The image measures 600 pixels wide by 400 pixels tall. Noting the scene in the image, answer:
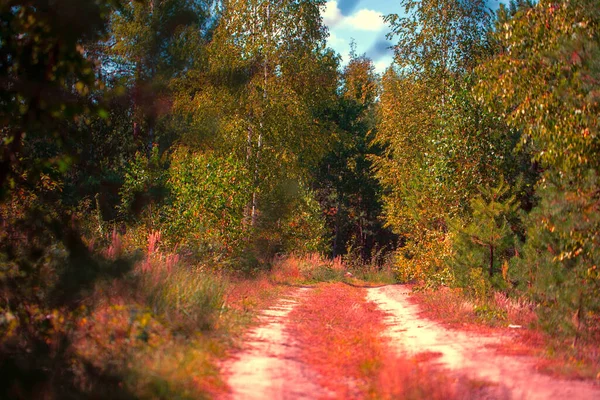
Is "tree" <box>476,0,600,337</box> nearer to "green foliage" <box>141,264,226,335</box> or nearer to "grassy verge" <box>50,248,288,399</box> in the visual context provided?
"grassy verge" <box>50,248,288,399</box>

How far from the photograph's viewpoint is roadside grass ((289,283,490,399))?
670cm

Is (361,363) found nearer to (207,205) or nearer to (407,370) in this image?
(407,370)

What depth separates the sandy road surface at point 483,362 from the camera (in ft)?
22.2

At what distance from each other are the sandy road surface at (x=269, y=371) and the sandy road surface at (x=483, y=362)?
173 centimetres

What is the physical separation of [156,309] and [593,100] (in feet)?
22.2

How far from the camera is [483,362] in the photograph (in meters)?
8.31

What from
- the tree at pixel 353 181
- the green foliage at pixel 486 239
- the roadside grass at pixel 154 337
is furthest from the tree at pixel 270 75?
the tree at pixel 353 181

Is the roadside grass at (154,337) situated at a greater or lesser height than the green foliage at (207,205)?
lesser

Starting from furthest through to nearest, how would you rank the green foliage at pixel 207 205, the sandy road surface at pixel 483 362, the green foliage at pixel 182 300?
the green foliage at pixel 207 205 < the green foliage at pixel 182 300 < the sandy road surface at pixel 483 362

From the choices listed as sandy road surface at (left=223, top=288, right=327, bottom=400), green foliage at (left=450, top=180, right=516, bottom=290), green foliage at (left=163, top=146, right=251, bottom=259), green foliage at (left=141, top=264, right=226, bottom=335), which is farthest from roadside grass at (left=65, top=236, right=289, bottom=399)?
green foliage at (left=163, top=146, right=251, bottom=259)

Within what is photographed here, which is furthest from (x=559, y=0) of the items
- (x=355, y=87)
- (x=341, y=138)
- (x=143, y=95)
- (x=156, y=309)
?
(x=355, y=87)

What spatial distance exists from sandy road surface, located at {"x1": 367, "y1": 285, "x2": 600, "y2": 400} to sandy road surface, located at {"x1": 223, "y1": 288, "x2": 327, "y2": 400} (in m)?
1.73

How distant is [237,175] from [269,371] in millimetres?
12630

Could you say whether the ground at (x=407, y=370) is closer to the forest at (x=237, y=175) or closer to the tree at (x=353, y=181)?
the forest at (x=237, y=175)
